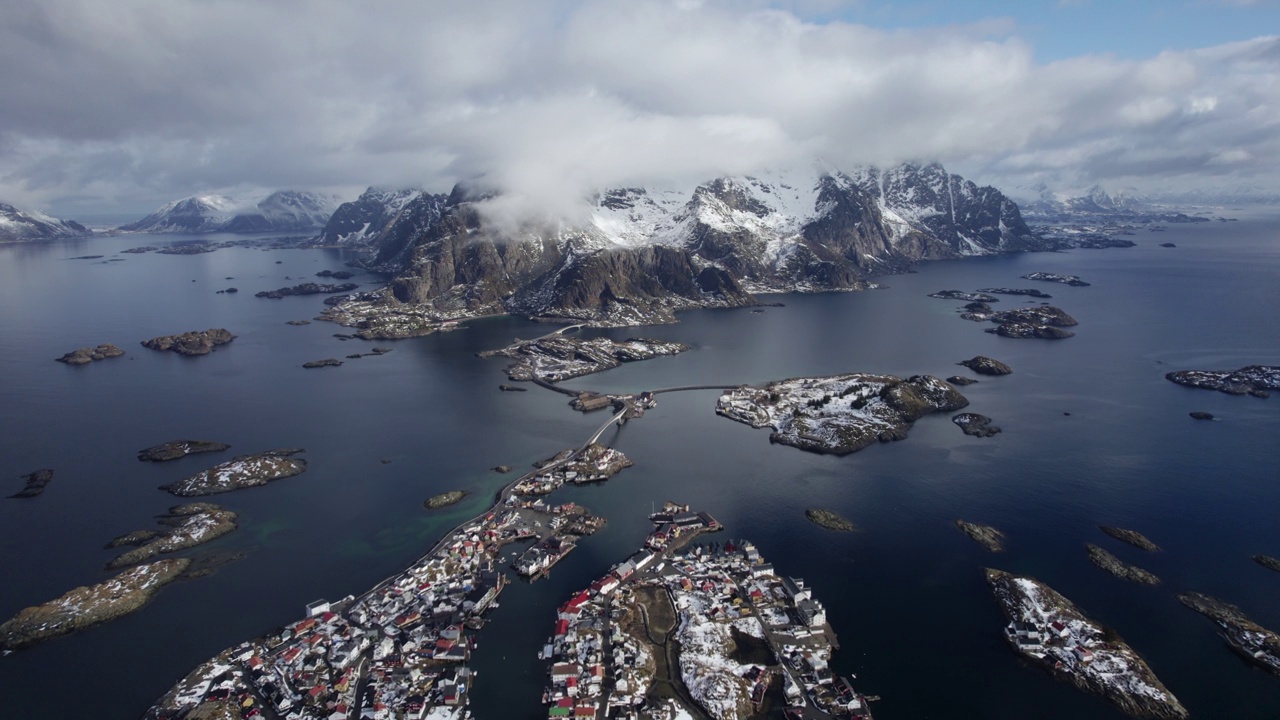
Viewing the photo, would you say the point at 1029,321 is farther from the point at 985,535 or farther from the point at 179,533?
the point at 179,533

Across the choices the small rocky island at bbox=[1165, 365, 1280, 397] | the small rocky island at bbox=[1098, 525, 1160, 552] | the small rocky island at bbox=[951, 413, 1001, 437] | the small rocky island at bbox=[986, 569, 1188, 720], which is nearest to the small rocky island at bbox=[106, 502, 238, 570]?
the small rocky island at bbox=[986, 569, 1188, 720]

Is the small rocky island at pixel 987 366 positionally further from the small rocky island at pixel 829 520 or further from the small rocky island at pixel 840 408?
the small rocky island at pixel 829 520

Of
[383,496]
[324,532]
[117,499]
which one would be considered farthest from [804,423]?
[117,499]

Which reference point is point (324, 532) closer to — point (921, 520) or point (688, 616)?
point (688, 616)

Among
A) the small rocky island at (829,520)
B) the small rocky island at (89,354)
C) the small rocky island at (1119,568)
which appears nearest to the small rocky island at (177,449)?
the small rocky island at (89,354)

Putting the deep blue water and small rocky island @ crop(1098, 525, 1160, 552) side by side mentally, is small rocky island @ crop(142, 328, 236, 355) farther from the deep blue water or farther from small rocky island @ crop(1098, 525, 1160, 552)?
small rocky island @ crop(1098, 525, 1160, 552)

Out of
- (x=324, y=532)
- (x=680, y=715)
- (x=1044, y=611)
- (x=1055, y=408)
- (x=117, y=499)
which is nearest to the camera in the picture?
(x=680, y=715)
